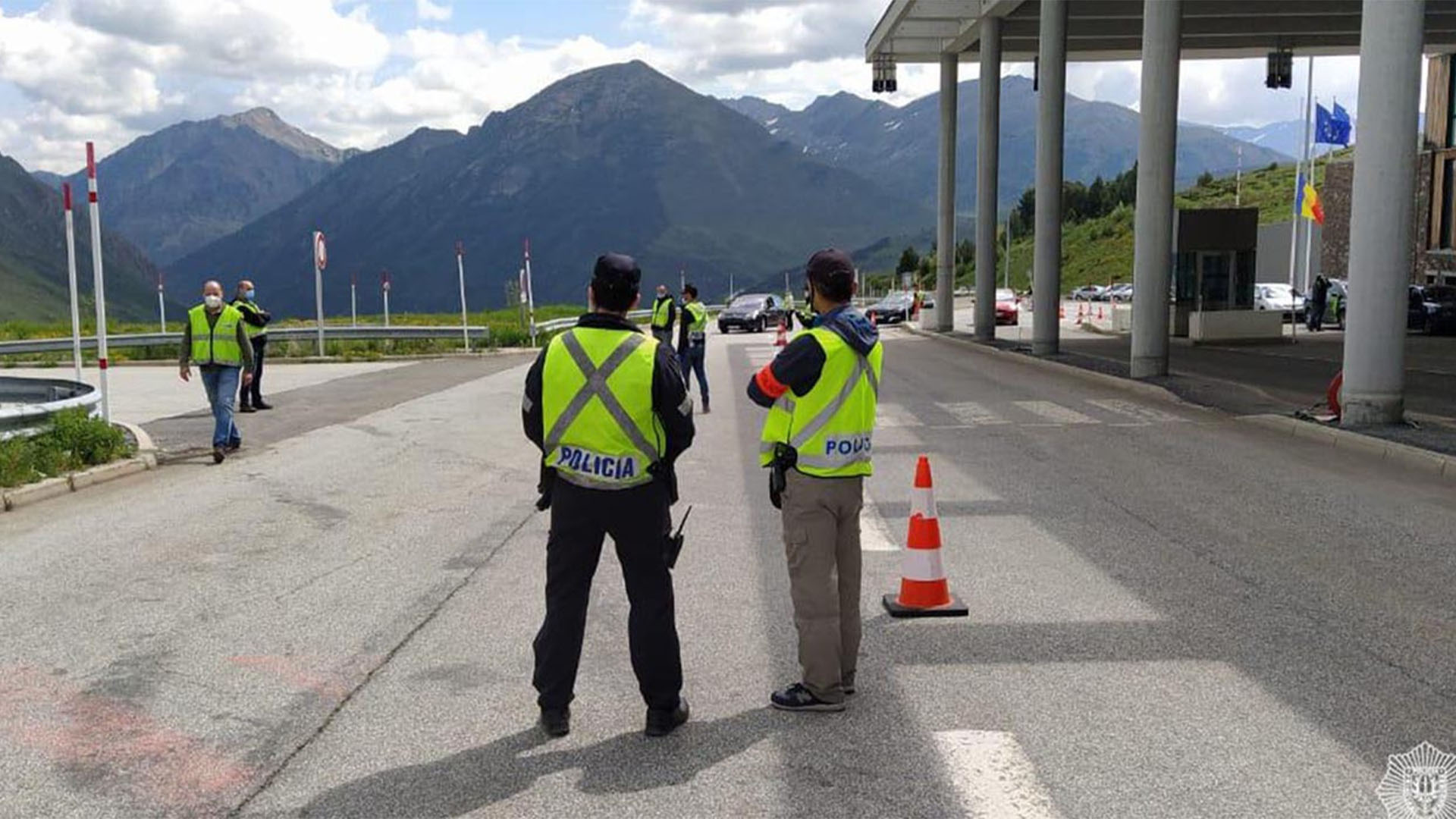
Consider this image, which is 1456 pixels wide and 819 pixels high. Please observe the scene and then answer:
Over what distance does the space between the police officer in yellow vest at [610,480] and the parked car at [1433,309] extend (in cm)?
3778

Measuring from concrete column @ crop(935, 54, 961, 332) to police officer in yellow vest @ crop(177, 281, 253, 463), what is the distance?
33.1m

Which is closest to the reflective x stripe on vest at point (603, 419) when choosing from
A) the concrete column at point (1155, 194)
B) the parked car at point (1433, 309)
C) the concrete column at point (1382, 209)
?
the concrete column at point (1382, 209)

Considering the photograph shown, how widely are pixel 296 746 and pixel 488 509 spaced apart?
5.36 metres

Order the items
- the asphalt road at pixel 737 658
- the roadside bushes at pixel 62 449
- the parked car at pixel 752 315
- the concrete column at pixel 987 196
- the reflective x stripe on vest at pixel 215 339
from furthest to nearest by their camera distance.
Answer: the parked car at pixel 752 315
the concrete column at pixel 987 196
the reflective x stripe on vest at pixel 215 339
the roadside bushes at pixel 62 449
the asphalt road at pixel 737 658

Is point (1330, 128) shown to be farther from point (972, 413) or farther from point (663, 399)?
point (663, 399)

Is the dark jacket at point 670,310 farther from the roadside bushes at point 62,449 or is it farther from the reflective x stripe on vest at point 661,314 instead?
the roadside bushes at point 62,449

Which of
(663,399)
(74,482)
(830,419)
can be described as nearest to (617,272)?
(663,399)

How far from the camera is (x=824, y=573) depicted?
526 centimetres

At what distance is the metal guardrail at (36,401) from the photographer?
12.2 meters

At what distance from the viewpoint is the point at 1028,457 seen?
1288 cm

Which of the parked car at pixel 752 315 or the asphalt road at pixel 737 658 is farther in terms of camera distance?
the parked car at pixel 752 315

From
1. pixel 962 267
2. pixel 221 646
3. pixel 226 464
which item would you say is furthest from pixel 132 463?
pixel 962 267

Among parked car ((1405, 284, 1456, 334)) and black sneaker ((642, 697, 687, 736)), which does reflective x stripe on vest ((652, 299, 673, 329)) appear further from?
parked car ((1405, 284, 1456, 334))

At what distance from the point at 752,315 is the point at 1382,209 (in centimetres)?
3469
